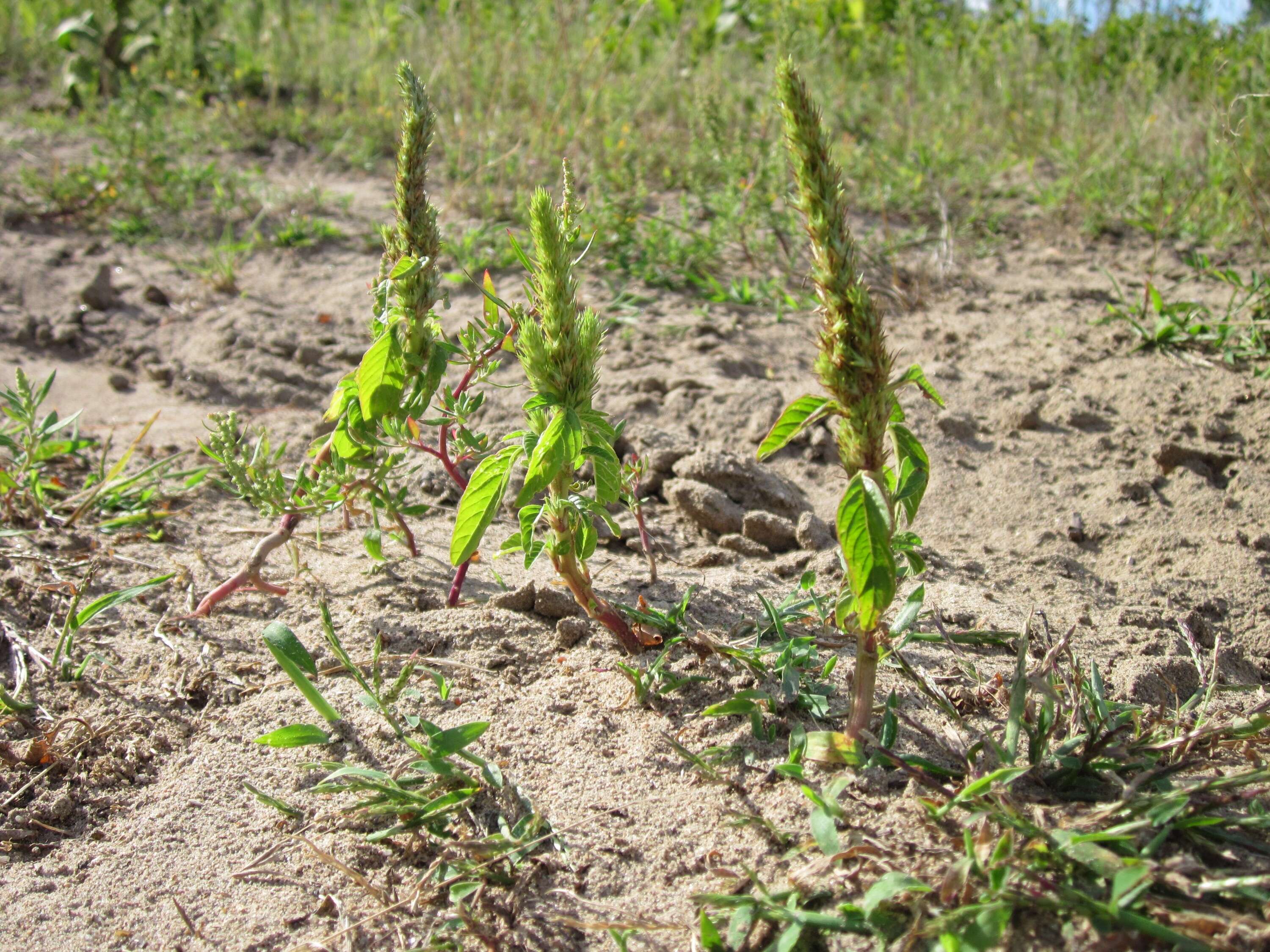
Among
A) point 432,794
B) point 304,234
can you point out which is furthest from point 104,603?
point 304,234

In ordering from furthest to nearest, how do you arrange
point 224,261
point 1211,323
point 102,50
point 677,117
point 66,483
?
point 102,50 → point 677,117 → point 224,261 → point 1211,323 → point 66,483

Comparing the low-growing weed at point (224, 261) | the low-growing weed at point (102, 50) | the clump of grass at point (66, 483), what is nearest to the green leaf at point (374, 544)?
the clump of grass at point (66, 483)

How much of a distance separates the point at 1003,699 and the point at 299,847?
1.33 metres

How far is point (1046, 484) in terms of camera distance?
2895 mm

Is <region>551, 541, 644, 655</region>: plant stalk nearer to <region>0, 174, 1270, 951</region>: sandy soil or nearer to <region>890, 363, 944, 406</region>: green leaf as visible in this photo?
<region>0, 174, 1270, 951</region>: sandy soil

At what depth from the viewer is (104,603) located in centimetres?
218

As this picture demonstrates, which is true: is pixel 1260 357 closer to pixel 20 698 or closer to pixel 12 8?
pixel 20 698

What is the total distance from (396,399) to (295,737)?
0.67m

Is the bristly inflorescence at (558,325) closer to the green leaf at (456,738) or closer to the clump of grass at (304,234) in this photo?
the green leaf at (456,738)

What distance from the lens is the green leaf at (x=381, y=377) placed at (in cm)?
191

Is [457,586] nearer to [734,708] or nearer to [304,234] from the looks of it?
[734,708]

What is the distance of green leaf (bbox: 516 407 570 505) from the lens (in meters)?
1.62

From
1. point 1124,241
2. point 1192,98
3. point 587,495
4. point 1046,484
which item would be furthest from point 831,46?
point 587,495

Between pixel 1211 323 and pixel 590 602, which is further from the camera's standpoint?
pixel 1211 323
